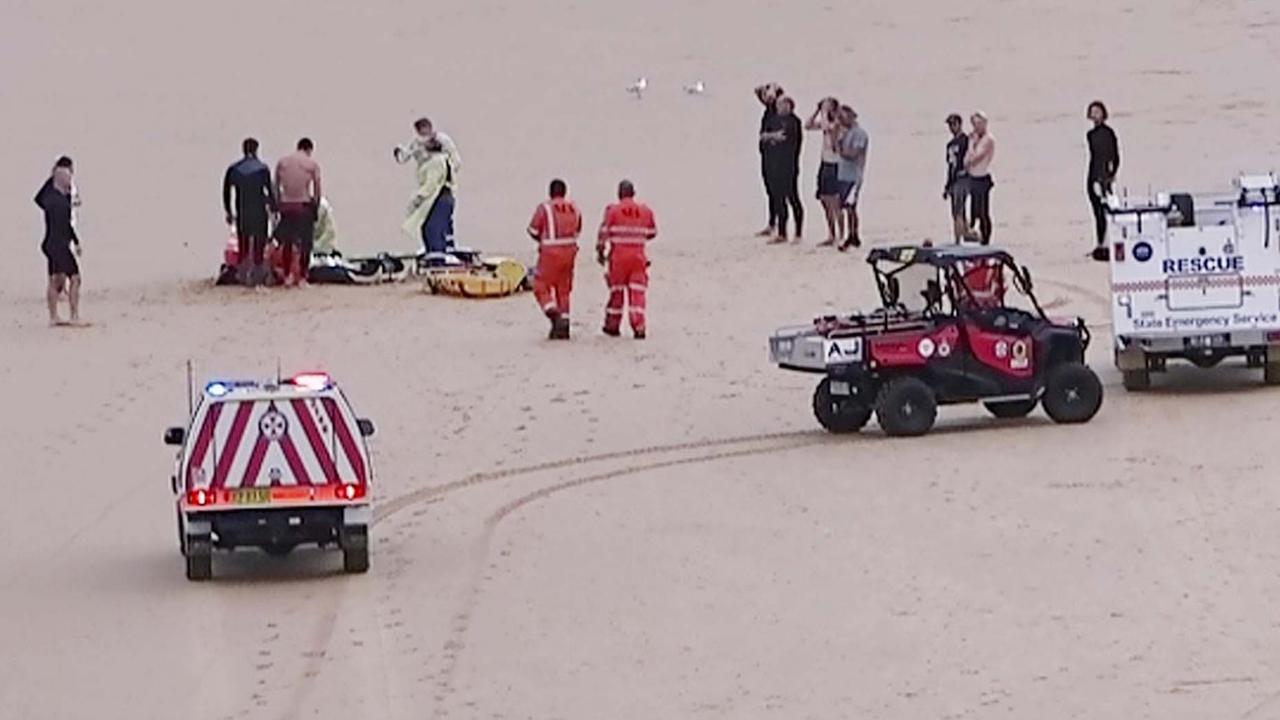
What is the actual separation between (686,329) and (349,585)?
10306mm

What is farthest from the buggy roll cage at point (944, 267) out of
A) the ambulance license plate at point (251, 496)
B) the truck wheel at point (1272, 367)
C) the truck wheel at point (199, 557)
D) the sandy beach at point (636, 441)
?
the truck wheel at point (199, 557)

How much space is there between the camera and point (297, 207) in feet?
96.8

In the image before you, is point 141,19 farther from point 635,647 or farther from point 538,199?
point 635,647

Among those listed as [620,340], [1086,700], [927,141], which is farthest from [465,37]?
[1086,700]

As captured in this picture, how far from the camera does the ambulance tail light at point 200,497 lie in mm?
16672

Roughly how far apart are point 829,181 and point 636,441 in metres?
9.82

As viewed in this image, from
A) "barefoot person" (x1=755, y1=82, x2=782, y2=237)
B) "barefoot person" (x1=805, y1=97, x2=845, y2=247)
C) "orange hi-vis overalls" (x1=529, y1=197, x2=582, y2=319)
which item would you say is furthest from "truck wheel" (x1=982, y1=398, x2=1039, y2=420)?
"barefoot person" (x1=755, y1=82, x2=782, y2=237)

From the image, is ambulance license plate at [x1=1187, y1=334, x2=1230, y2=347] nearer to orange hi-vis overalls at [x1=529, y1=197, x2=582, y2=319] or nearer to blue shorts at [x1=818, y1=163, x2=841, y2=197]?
orange hi-vis overalls at [x1=529, y1=197, x2=582, y2=319]

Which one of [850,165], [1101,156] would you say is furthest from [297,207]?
[1101,156]

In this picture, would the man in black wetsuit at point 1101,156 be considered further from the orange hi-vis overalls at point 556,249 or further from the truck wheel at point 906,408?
the truck wheel at point 906,408

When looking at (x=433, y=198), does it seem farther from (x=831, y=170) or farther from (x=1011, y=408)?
(x=1011, y=408)

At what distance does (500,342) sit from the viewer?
26.3 meters

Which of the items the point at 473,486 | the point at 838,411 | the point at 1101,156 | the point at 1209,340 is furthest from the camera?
the point at 1101,156

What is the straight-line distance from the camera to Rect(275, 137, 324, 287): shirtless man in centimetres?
2947
